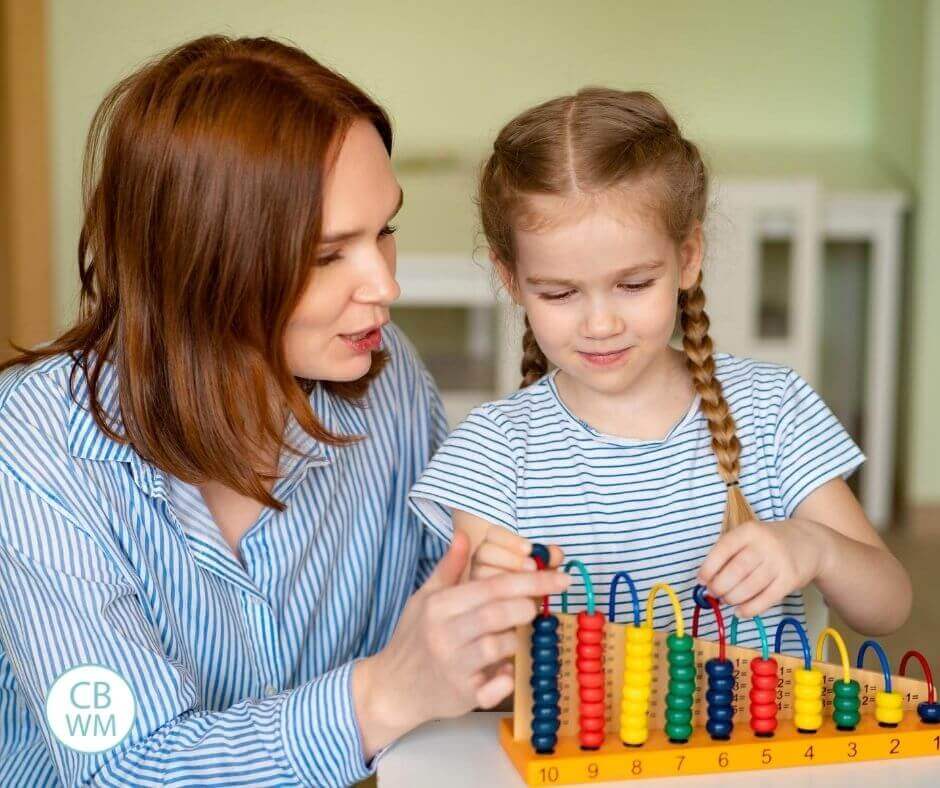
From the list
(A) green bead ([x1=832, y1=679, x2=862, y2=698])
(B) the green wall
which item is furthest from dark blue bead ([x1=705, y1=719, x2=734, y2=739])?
(B) the green wall

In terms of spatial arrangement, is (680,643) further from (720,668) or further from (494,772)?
(494,772)

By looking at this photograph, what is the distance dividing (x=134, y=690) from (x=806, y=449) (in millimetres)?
766

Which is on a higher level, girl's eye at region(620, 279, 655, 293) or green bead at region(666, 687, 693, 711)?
girl's eye at region(620, 279, 655, 293)

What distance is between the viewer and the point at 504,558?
110cm

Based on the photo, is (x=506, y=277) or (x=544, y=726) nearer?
(x=544, y=726)

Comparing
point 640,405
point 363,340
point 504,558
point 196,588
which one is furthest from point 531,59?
point 504,558

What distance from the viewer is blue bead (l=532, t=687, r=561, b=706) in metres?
1.08

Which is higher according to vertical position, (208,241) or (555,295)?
(208,241)

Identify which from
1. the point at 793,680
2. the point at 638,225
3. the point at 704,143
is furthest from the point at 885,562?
the point at 704,143

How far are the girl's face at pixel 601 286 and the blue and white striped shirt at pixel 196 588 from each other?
280mm

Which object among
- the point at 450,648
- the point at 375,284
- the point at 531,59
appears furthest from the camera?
the point at 531,59

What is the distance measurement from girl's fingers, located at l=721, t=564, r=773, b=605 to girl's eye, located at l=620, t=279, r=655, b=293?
336 millimetres

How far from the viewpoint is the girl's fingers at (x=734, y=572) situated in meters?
1.19

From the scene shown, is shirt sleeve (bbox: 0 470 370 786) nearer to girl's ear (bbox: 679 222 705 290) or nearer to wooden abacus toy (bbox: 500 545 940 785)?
wooden abacus toy (bbox: 500 545 940 785)
